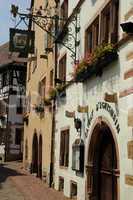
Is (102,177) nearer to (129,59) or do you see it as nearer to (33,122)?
(129,59)

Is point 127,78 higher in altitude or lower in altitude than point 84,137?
higher

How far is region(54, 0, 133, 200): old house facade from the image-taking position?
11555 mm

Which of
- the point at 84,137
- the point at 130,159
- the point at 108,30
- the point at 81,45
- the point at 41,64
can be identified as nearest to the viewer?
the point at 130,159

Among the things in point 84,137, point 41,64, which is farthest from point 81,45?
point 41,64

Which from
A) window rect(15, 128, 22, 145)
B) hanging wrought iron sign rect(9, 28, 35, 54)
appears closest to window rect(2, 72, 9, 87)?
window rect(15, 128, 22, 145)

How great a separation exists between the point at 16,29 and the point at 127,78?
12.2 metres

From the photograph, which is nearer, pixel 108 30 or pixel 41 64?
pixel 108 30

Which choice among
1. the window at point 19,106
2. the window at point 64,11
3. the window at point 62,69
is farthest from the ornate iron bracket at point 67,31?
the window at point 19,106

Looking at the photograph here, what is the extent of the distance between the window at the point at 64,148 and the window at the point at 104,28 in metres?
4.11

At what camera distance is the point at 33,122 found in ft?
100

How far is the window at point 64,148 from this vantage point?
752 inches

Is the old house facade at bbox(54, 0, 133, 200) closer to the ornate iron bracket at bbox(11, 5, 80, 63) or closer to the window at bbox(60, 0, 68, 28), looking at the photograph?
the ornate iron bracket at bbox(11, 5, 80, 63)

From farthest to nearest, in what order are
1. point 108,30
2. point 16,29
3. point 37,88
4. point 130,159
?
1. point 37,88
2. point 16,29
3. point 108,30
4. point 130,159

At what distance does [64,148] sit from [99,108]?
20.2ft
